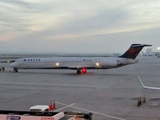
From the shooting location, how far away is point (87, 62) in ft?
180

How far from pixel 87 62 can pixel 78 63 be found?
1973mm

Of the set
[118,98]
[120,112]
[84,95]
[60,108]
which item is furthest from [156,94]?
[60,108]

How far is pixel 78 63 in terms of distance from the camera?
5566cm

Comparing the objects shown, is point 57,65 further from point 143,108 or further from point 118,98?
point 143,108

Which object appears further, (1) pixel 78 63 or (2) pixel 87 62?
(1) pixel 78 63

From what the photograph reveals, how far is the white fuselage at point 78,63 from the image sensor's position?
5350cm

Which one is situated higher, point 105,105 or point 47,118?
point 47,118

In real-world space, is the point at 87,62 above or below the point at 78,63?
above

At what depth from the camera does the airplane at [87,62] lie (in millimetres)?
53562

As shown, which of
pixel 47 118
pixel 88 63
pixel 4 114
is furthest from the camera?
pixel 88 63

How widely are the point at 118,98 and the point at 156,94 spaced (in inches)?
198

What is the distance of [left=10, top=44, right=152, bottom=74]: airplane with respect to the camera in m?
53.6

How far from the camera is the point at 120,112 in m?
19.8

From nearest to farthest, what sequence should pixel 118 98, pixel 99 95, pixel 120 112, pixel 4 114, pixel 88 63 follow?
pixel 4 114
pixel 120 112
pixel 118 98
pixel 99 95
pixel 88 63
